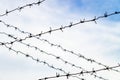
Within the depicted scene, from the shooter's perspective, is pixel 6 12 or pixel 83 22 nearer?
pixel 83 22

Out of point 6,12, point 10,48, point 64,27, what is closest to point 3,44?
point 10,48

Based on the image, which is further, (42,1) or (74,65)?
(74,65)

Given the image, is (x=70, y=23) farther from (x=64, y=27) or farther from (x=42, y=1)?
(x=42, y=1)

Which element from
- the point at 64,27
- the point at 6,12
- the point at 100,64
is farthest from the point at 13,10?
the point at 100,64

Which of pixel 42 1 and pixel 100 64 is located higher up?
pixel 42 1

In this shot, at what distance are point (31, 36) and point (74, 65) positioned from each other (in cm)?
152

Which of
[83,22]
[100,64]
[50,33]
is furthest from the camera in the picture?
[100,64]

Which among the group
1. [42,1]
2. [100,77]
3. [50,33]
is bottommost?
[100,77]

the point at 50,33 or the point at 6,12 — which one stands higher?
the point at 6,12

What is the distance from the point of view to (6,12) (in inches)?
420

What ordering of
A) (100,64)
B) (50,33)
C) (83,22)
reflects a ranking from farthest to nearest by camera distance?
(100,64)
(50,33)
(83,22)

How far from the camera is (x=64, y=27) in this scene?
9.53 meters

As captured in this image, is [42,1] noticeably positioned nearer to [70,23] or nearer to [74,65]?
[70,23]

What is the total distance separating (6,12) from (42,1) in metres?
1.26
